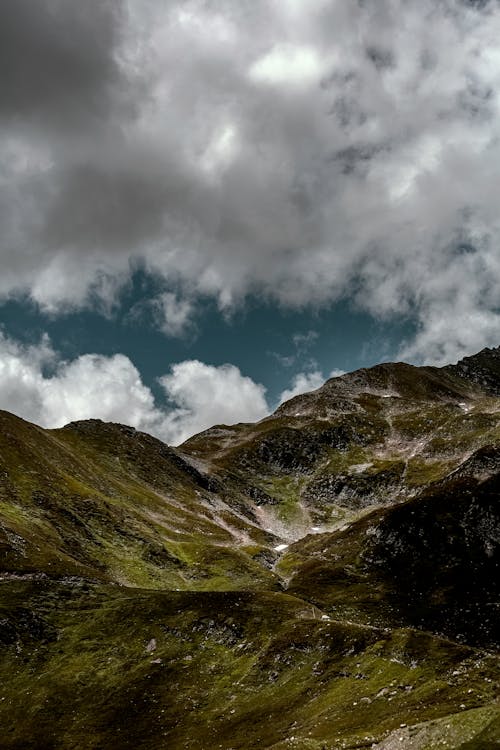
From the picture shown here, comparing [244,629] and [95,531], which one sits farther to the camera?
[95,531]

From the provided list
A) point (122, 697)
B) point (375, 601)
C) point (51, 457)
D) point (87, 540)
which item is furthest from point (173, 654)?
point (51, 457)

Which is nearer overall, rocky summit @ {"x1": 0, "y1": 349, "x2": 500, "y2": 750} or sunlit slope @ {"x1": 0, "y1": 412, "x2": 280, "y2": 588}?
rocky summit @ {"x1": 0, "y1": 349, "x2": 500, "y2": 750}

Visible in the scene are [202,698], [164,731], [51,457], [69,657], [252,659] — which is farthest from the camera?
[51,457]

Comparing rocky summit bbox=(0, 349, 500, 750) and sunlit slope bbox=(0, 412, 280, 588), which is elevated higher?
sunlit slope bbox=(0, 412, 280, 588)

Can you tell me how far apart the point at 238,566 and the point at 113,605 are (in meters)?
58.3

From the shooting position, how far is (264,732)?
154 ft

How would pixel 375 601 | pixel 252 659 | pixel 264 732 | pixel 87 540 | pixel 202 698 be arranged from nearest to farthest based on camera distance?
pixel 264 732
pixel 202 698
pixel 252 659
pixel 375 601
pixel 87 540

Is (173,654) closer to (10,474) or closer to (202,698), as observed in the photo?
(202,698)

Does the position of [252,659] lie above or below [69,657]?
below

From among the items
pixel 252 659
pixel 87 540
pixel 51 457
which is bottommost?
pixel 252 659

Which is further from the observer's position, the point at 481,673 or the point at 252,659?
the point at 252,659

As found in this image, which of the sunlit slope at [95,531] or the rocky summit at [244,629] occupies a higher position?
the sunlit slope at [95,531]

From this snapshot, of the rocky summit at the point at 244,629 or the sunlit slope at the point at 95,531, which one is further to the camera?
the sunlit slope at the point at 95,531

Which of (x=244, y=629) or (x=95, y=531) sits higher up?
(x=95, y=531)
